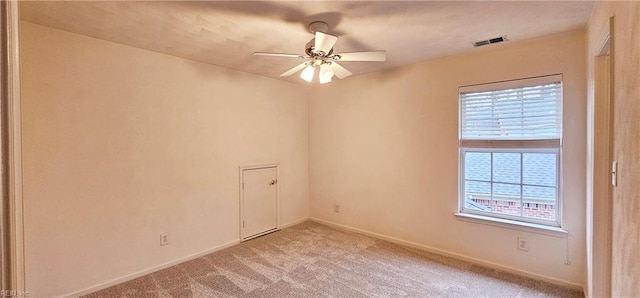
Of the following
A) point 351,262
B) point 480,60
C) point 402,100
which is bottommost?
point 351,262

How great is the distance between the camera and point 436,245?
3361 millimetres

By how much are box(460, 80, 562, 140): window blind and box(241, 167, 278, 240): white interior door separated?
261 cm

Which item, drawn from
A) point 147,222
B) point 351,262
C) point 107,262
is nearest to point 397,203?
point 351,262

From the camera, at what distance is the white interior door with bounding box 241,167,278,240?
3836mm

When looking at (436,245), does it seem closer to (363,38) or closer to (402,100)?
Answer: (402,100)

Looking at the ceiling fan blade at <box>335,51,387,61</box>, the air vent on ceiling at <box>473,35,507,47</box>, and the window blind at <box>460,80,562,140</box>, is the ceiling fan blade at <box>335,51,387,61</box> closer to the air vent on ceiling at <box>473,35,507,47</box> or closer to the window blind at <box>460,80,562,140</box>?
the air vent on ceiling at <box>473,35,507,47</box>

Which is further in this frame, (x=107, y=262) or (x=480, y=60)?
(x=480, y=60)

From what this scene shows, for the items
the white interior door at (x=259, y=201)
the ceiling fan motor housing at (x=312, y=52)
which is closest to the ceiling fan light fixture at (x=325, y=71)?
the ceiling fan motor housing at (x=312, y=52)

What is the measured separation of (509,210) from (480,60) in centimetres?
159

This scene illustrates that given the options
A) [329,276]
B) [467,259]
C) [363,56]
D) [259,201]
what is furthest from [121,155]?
[467,259]

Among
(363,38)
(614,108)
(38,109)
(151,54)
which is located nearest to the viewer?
(614,108)

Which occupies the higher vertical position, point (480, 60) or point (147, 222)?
point (480, 60)

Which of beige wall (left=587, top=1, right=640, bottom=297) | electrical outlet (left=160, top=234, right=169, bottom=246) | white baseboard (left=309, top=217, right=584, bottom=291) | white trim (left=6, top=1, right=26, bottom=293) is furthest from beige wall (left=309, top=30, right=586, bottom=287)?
white trim (left=6, top=1, right=26, bottom=293)

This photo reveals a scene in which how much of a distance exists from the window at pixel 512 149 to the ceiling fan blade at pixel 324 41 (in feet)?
5.81
